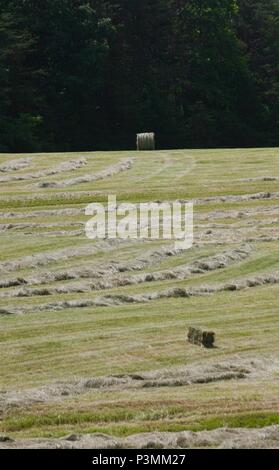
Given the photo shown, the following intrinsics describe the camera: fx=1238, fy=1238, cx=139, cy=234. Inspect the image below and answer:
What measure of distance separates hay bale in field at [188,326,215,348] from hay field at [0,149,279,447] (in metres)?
0.18

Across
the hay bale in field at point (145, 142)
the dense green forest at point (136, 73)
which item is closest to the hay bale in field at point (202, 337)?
the hay bale in field at point (145, 142)

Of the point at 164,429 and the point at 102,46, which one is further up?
the point at 102,46

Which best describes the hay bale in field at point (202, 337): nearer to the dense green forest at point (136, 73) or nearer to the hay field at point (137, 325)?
the hay field at point (137, 325)

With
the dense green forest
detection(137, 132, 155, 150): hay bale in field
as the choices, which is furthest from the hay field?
the dense green forest

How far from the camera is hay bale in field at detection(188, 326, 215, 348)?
2136 centimetres

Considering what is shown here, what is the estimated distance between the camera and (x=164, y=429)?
16.3 m

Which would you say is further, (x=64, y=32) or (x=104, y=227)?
(x=64, y=32)

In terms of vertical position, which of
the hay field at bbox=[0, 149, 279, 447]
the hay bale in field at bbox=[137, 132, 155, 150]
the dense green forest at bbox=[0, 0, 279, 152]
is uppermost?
the dense green forest at bbox=[0, 0, 279, 152]

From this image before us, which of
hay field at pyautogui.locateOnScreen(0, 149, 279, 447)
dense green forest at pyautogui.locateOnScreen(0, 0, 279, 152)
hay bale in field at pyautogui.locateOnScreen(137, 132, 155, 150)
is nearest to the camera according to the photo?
hay field at pyautogui.locateOnScreen(0, 149, 279, 447)

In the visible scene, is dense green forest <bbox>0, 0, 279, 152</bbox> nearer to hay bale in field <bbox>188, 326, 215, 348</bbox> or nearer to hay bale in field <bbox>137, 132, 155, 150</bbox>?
hay bale in field <bbox>137, 132, 155, 150</bbox>

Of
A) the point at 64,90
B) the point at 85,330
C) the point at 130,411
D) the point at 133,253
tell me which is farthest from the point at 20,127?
the point at 130,411

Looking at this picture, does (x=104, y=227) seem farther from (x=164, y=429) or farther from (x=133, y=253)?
(x=164, y=429)

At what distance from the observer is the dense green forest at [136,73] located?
81.8 meters

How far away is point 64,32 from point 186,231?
4989cm
